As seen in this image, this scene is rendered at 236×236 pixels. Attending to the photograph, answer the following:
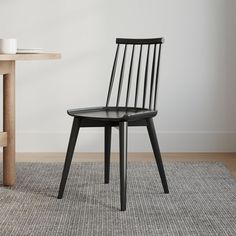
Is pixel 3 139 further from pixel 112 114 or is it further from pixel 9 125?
pixel 112 114

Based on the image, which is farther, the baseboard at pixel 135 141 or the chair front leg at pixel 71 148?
the baseboard at pixel 135 141

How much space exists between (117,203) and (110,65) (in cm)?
155

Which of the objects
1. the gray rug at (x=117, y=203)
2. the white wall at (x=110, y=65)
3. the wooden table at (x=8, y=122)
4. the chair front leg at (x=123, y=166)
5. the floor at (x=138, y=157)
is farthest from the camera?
the white wall at (x=110, y=65)

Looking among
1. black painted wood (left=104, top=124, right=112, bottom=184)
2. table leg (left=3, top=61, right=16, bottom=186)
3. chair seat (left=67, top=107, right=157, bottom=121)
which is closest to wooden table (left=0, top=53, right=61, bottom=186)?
table leg (left=3, top=61, right=16, bottom=186)

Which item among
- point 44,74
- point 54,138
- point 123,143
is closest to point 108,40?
point 44,74

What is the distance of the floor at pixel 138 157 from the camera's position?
3.88 meters

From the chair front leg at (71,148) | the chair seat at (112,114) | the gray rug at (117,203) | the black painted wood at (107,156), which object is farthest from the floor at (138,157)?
the chair front leg at (71,148)

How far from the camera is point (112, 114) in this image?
2.88m

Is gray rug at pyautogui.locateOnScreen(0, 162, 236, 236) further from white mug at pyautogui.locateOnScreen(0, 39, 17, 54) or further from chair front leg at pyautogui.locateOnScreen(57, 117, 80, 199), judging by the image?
white mug at pyautogui.locateOnScreen(0, 39, 17, 54)

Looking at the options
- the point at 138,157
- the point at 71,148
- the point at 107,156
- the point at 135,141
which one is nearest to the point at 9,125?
the point at 71,148

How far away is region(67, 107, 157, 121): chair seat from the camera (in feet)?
8.80

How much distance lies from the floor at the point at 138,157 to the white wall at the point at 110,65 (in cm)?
9

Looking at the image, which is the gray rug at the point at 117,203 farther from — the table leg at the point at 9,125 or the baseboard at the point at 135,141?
the baseboard at the point at 135,141

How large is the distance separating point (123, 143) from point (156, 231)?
0.48 m
